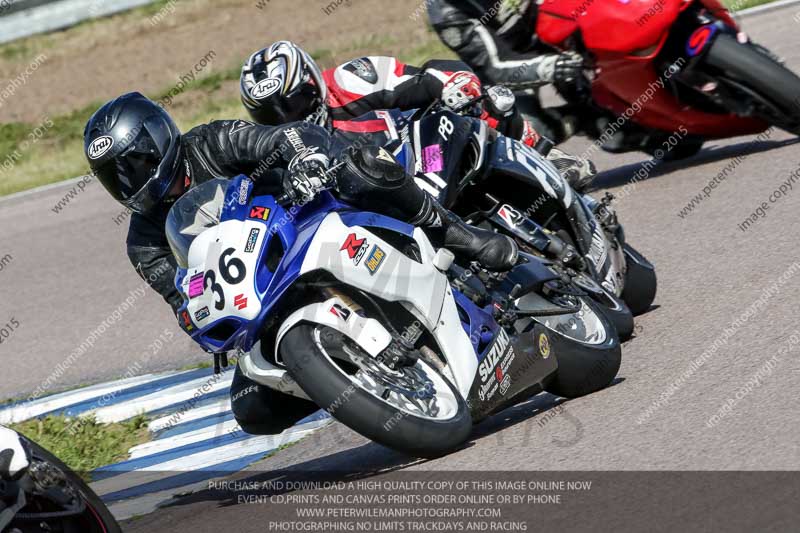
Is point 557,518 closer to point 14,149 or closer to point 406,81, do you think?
point 406,81

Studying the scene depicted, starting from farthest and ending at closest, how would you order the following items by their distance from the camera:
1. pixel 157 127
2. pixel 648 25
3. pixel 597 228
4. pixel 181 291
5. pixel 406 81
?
pixel 648 25, pixel 406 81, pixel 597 228, pixel 157 127, pixel 181 291

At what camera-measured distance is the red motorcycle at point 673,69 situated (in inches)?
320

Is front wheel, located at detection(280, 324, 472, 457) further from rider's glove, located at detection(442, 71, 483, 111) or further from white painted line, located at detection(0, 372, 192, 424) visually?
white painted line, located at detection(0, 372, 192, 424)

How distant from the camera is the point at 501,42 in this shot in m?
8.78

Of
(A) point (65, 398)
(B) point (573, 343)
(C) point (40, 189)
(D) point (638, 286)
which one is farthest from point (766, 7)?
(B) point (573, 343)

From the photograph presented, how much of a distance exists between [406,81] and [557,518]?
3839mm

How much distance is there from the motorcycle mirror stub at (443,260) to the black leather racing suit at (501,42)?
3804mm

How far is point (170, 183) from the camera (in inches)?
210

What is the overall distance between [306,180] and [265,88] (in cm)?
240

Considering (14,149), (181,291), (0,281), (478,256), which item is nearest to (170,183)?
(181,291)

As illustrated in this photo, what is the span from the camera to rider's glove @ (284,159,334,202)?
4.70m

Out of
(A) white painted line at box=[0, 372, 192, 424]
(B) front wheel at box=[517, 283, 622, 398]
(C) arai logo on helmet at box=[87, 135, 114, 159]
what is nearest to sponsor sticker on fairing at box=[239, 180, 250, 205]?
(C) arai logo on helmet at box=[87, 135, 114, 159]

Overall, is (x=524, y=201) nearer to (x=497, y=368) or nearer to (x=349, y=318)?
(x=497, y=368)

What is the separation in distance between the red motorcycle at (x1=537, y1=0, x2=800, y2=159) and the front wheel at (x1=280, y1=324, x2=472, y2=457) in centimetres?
425
